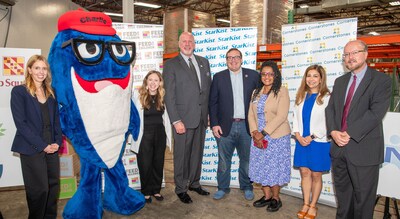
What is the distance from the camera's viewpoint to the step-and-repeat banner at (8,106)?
10.9 feet

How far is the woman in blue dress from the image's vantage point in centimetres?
276

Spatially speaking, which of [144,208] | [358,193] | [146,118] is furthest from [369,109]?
[144,208]

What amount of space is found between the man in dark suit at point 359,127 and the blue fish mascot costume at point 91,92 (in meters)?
1.76

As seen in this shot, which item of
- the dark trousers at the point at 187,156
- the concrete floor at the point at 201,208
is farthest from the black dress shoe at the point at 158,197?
the dark trousers at the point at 187,156

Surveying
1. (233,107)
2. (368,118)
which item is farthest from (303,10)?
(368,118)

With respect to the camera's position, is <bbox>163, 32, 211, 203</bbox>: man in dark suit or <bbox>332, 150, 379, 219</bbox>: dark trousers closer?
<bbox>332, 150, 379, 219</bbox>: dark trousers

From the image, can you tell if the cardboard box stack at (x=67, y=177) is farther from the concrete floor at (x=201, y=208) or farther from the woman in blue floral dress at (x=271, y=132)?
the woman in blue floral dress at (x=271, y=132)

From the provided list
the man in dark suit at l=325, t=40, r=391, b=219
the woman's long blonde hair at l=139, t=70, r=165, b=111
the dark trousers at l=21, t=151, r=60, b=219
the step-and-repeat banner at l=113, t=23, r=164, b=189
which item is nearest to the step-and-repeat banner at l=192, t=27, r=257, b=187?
the step-and-repeat banner at l=113, t=23, r=164, b=189

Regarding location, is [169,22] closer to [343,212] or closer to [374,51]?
[374,51]

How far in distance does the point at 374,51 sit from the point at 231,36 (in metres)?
1.95

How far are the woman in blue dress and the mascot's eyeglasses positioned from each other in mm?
1637

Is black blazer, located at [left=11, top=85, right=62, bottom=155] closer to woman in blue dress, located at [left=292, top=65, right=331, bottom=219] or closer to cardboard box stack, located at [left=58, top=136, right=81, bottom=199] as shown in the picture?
cardboard box stack, located at [left=58, top=136, right=81, bottom=199]

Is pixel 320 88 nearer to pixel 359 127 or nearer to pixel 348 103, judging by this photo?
pixel 348 103

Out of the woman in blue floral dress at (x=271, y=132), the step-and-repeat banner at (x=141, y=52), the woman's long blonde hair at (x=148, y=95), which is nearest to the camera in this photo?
the woman in blue floral dress at (x=271, y=132)
